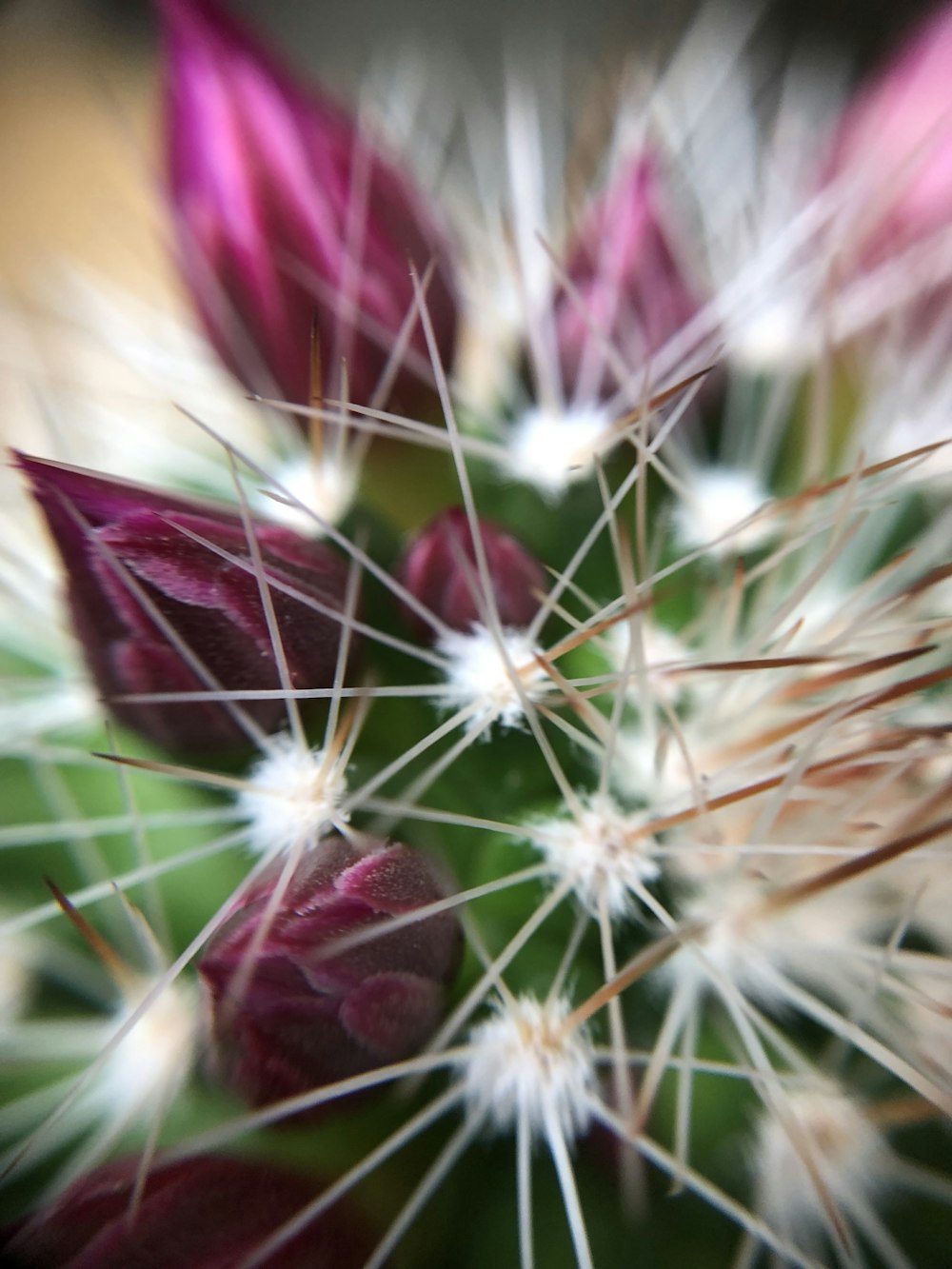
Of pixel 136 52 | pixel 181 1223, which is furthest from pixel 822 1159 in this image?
pixel 136 52

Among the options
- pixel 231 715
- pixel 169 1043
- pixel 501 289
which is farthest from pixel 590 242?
pixel 169 1043

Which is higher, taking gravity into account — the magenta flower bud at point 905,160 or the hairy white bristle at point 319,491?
the magenta flower bud at point 905,160

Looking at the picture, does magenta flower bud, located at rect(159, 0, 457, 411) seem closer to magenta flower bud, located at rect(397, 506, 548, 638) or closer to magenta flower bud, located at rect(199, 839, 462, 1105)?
magenta flower bud, located at rect(397, 506, 548, 638)

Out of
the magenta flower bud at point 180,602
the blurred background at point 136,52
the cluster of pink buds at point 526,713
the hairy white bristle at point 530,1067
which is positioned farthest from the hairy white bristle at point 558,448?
the blurred background at point 136,52

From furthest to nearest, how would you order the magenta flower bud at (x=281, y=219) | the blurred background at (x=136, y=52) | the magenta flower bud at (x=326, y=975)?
1. the blurred background at (x=136, y=52)
2. the magenta flower bud at (x=281, y=219)
3. the magenta flower bud at (x=326, y=975)

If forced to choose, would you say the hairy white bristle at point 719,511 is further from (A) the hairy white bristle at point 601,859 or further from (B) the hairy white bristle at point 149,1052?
(B) the hairy white bristle at point 149,1052

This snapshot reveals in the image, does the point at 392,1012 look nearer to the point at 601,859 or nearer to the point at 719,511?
the point at 601,859

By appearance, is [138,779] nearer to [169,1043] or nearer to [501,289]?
[169,1043]
